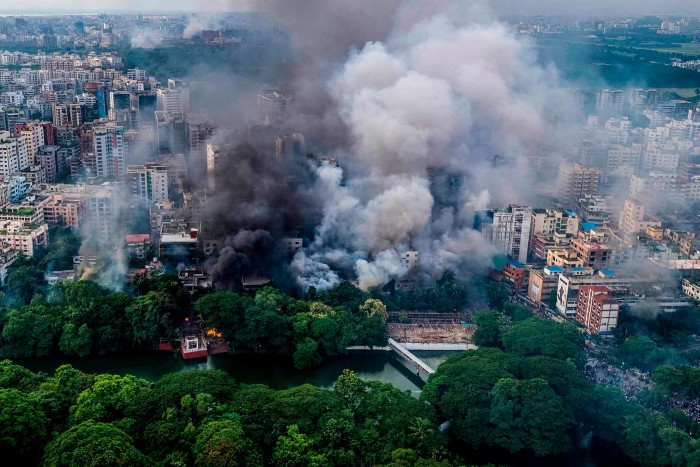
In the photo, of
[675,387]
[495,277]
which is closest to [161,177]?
[495,277]

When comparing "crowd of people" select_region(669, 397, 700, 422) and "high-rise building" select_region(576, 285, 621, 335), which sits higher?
"high-rise building" select_region(576, 285, 621, 335)

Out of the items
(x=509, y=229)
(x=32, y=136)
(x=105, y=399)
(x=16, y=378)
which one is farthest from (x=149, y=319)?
(x=32, y=136)

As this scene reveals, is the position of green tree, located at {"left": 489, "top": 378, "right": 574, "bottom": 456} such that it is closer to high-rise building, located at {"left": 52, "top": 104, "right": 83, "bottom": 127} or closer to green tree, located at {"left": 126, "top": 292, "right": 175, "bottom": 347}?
green tree, located at {"left": 126, "top": 292, "right": 175, "bottom": 347}

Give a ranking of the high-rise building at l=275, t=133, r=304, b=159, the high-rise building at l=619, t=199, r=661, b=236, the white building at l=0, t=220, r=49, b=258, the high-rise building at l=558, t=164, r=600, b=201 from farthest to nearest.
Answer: the high-rise building at l=558, t=164, r=600, b=201, the high-rise building at l=275, t=133, r=304, b=159, the high-rise building at l=619, t=199, r=661, b=236, the white building at l=0, t=220, r=49, b=258

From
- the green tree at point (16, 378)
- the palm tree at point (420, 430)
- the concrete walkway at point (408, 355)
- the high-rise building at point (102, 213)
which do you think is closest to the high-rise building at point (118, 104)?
the high-rise building at point (102, 213)

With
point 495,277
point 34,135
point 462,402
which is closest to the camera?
point 462,402

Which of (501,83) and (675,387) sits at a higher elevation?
(501,83)

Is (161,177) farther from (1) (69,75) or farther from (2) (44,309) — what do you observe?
(1) (69,75)

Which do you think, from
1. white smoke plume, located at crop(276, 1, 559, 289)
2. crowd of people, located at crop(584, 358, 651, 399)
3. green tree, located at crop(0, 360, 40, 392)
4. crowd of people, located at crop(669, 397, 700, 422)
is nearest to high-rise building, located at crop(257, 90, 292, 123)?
white smoke plume, located at crop(276, 1, 559, 289)
